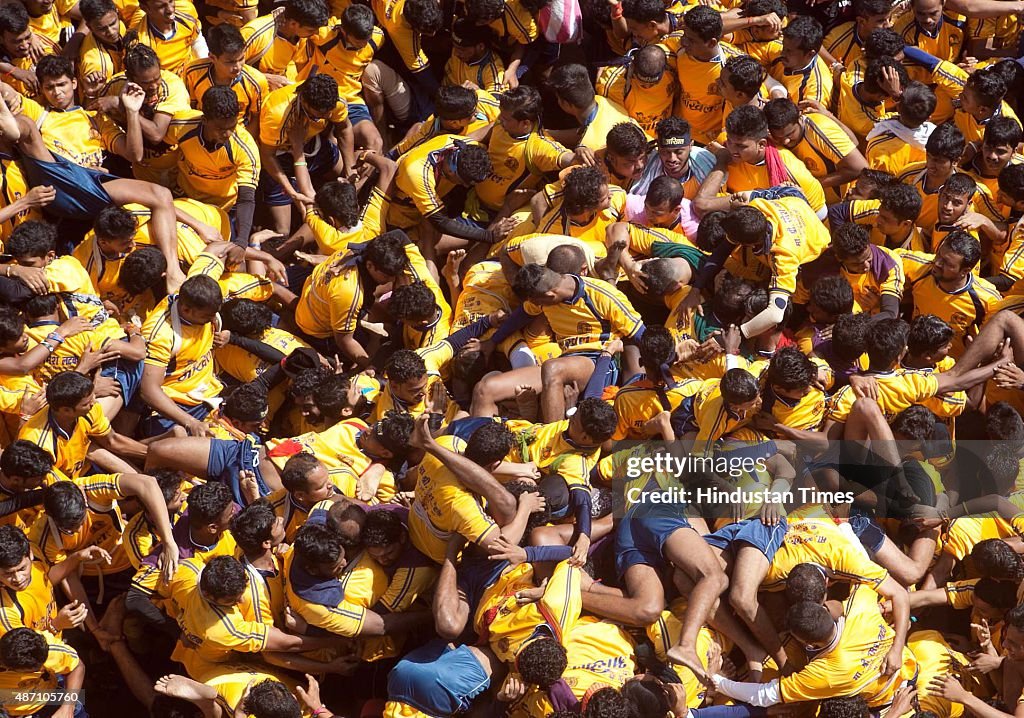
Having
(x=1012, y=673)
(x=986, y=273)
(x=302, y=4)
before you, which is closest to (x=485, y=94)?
(x=302, y=4)

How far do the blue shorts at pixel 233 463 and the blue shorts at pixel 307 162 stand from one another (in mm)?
2488

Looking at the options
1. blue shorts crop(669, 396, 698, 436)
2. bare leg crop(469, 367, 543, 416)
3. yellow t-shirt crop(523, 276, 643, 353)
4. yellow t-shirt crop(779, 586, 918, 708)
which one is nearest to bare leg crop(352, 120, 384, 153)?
yellow t-shirt crop(523, 276, 643, 353)

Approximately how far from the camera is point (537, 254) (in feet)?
34.6

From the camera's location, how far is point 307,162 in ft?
38.6

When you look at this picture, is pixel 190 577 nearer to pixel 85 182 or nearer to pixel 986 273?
pixel 85 182

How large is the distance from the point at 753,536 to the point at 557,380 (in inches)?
64.1

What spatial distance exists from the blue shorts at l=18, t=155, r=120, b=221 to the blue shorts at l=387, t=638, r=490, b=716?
3800 mm

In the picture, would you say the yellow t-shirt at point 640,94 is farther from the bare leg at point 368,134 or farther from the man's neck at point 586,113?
the bare leg at point 368,134

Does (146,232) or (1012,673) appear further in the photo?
(146,232)

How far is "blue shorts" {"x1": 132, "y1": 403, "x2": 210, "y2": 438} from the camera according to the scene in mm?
10266

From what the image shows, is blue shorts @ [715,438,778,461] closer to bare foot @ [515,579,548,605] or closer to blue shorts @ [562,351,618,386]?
blue shorts @ [562,351,618,386]

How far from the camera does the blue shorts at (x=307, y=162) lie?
11734 mm

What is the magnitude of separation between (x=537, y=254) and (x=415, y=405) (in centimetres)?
127

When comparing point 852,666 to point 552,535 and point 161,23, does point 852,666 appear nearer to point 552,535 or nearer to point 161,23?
point 552,535
